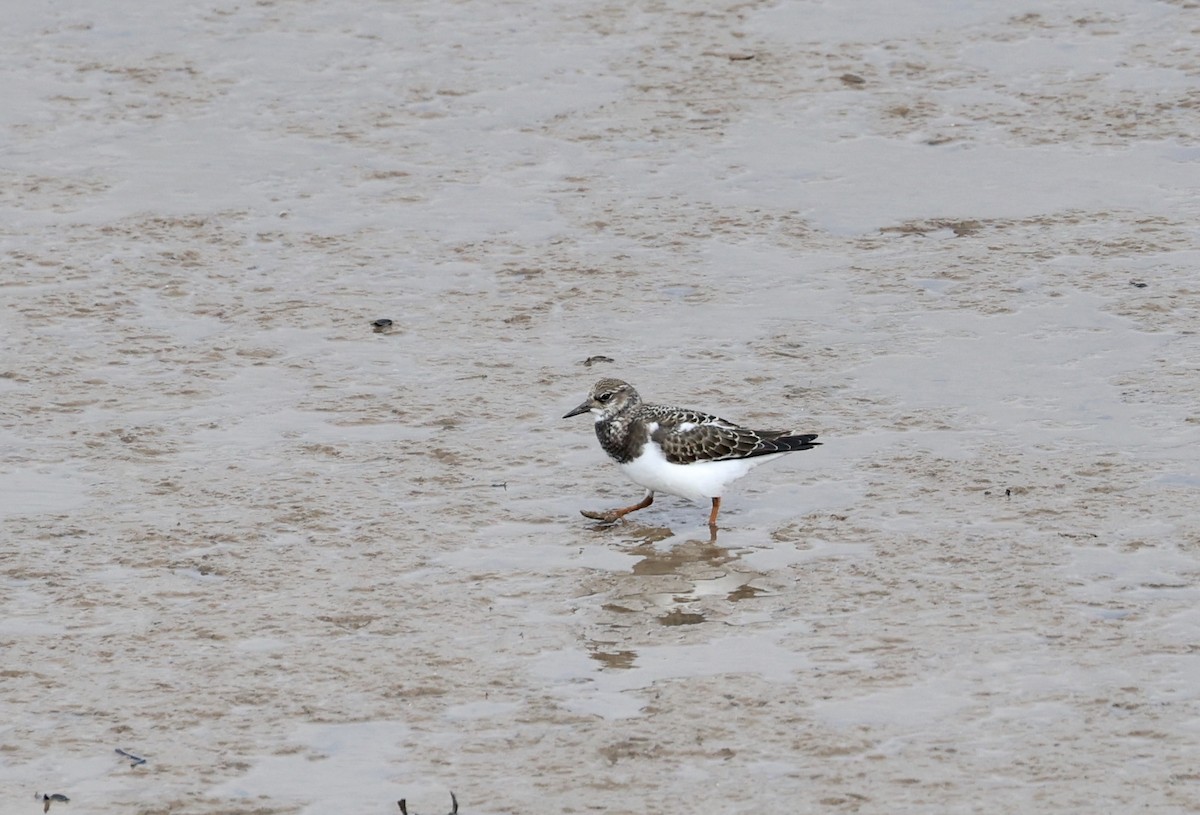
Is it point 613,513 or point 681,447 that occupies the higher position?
point 681,447

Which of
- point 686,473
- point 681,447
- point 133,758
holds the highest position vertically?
point 133,758

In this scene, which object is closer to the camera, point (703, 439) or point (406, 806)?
point (406, 806)

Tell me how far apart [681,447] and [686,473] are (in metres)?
0.14

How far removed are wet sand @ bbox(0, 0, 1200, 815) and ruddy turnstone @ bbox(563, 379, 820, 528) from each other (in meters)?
0.30

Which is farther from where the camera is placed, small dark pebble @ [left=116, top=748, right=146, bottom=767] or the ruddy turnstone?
the ruddy turnstone

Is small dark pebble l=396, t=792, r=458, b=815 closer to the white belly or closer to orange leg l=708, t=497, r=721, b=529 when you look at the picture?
the white belly

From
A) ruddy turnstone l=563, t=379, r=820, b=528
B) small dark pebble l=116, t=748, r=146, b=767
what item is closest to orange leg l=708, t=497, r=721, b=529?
ruddy turnstone l=563, t=379, r=820, b=528

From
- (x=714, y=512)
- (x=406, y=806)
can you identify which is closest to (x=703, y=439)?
(x=714, y=512)

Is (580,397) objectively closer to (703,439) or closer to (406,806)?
(703,439)

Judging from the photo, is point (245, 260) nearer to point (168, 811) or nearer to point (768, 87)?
point (768, 87)

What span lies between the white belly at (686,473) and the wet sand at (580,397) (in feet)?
0.91

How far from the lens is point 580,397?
1090 centimetres

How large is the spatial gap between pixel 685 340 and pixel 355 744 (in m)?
4.95

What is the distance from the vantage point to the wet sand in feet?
23.9
